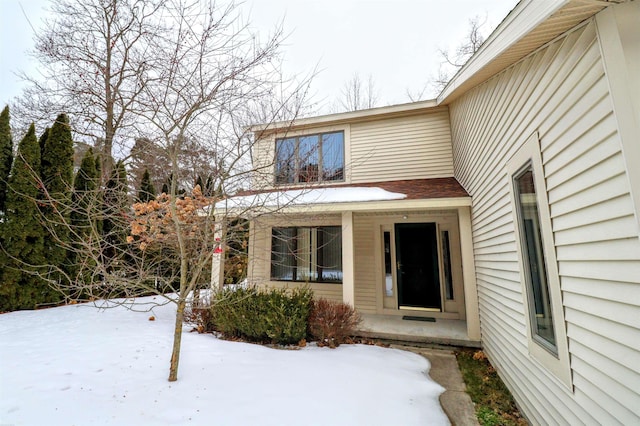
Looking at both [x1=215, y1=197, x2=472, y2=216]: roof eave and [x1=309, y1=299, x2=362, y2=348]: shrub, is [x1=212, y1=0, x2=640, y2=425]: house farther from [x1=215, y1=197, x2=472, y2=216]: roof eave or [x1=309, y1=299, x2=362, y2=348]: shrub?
[x1=309, y1=299, x2=362, y2=348]: shrub

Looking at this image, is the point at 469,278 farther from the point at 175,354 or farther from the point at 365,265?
the point at 175,354

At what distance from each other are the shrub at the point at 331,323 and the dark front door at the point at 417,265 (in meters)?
2.36

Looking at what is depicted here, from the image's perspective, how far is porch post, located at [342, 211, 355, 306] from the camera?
5.42m

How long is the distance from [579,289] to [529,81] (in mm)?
1899

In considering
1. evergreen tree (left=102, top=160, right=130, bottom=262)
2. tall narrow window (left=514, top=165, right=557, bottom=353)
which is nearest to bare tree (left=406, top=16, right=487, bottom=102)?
tall narrow window (left=514, top=165, right=557, bottom=353)

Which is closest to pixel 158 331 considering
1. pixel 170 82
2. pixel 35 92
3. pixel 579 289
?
pixel 170 82

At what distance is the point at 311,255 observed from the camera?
7527 millimetres

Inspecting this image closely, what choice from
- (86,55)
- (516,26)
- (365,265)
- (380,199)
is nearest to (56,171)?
(86,55)

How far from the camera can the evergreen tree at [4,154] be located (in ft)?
18.8

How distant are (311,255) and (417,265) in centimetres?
277

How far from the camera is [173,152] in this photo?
339 centimetres

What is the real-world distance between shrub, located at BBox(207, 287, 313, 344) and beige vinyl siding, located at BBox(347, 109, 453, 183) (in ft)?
12.6

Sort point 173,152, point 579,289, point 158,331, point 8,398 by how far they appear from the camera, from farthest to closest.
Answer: point 158,331, point 173,152, point 8,398, point 579,289

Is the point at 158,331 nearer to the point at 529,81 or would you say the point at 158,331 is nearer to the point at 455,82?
the point at 529,81
